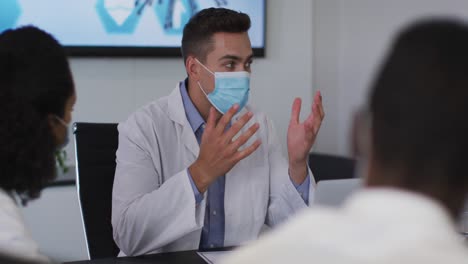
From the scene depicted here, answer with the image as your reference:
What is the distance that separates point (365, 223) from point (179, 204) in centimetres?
135

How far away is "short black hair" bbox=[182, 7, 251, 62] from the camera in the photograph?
2.45 metres

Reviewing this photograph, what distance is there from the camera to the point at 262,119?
2.56m

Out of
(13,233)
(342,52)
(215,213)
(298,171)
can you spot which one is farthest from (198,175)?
(342,52)

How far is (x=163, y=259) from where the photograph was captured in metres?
1.85

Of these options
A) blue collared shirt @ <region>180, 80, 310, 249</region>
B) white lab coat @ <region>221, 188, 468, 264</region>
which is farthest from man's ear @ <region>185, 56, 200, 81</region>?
white lab coat @ <region>221, 188, 468, 264</region>

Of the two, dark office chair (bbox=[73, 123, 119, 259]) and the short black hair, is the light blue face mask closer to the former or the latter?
the short black hair

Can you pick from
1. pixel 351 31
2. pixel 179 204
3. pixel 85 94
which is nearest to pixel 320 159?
pixel 351 31

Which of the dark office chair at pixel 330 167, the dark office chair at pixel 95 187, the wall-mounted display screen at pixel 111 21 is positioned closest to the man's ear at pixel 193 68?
the dark office chair at pixel 95 187

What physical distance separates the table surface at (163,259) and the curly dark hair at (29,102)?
49 cm

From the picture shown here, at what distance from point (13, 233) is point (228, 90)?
50.8 inches

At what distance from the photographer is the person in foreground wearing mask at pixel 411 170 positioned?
74cm

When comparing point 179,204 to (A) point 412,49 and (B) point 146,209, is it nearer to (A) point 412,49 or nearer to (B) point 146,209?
(B) point 146,209

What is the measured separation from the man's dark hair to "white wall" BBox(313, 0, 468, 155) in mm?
3260


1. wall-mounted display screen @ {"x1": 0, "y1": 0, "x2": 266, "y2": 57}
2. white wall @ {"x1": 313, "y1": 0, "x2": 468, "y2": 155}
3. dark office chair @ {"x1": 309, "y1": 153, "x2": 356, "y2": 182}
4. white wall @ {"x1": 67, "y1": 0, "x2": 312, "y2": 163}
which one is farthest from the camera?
white wall @ {"x1": 313, "y1": 0, "x2": 468, "y2": 155}
